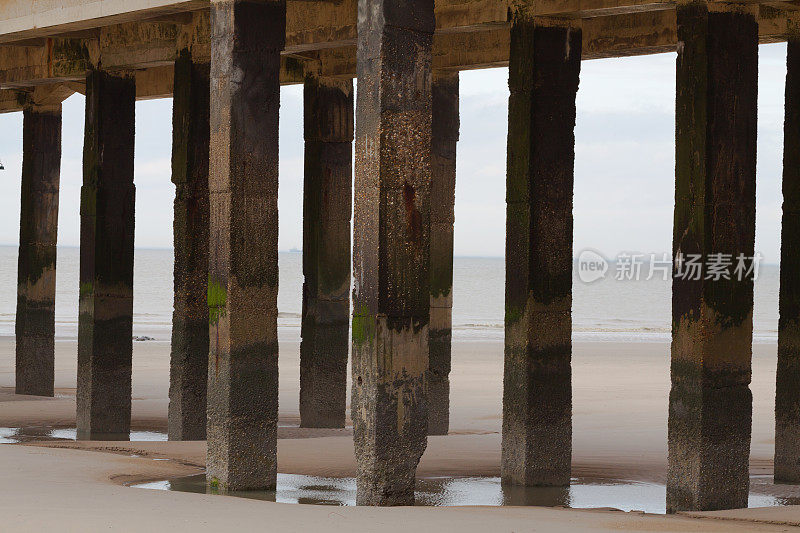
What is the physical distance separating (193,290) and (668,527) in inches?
262

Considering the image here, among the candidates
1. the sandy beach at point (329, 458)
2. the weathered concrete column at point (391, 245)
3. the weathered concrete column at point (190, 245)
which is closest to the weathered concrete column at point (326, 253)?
the sandy beach at point (329, 458)

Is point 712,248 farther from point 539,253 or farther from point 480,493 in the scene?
point 480,493

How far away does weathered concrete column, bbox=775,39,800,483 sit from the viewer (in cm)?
1152

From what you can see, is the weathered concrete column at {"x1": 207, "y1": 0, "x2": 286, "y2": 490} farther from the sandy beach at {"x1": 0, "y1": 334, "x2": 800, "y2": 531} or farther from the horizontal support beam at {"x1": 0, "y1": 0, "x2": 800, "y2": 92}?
the horizontal support beam at {"x1": 0, "y1": 0, "x2": 800, "y2": 92}

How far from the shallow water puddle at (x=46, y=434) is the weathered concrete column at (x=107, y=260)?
19cm

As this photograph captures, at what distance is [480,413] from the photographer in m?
17.1

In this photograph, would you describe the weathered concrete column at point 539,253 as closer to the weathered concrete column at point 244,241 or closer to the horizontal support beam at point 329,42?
the horizontal support beam at point 329,42

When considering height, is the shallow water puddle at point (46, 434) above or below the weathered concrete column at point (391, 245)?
below

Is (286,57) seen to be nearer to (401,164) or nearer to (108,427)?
(108,427)

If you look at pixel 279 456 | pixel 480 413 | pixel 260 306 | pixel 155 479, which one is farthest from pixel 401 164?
pixel 480 413

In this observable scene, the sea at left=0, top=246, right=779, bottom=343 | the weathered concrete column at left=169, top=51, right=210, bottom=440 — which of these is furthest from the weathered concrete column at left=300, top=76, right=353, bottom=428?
the sea at left=0, top=246, right=779, bottom=343

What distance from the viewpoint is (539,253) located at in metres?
10.7

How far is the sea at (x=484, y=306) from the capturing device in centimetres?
4059

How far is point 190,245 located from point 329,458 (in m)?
2.81
